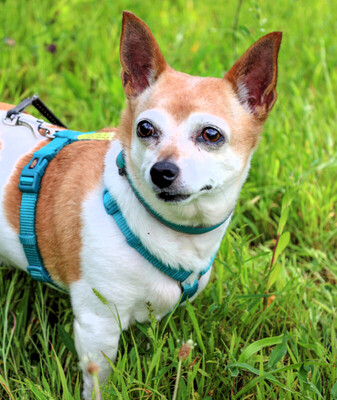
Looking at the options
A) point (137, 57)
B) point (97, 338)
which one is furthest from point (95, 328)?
point (137, 57)

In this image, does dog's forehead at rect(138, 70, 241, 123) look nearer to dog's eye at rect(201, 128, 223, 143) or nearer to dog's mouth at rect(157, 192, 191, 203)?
dog's eye at rect(201, 128, 223, 143)

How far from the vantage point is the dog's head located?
1.74 metres

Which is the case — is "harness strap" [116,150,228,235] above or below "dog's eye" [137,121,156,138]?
below

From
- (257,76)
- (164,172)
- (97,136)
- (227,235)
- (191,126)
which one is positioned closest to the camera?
(164,172)

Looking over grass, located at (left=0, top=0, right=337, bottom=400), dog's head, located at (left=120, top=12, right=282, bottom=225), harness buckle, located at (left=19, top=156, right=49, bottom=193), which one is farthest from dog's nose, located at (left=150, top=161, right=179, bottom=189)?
harness buckle, located at (left=19, top=156, right=49, bottom=193)

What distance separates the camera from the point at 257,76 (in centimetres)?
197

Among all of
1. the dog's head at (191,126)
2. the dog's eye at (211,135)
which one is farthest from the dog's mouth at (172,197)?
the dog's eye at (211,135)

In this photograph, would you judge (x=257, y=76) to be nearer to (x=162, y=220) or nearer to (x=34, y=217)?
(x=162, y=220)

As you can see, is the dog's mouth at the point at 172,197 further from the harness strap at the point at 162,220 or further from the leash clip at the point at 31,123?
the leash clip at the point at 31,123

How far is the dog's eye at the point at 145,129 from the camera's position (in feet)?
5.99

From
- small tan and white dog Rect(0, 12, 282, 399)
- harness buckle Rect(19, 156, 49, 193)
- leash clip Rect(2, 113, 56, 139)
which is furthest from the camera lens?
leash clip Rect(2, 113, 56, 139)

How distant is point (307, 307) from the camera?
8.07 ft

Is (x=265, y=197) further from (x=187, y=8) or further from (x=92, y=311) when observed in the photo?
(x=187, y=8)

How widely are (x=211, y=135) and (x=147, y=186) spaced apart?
315 millimetres
